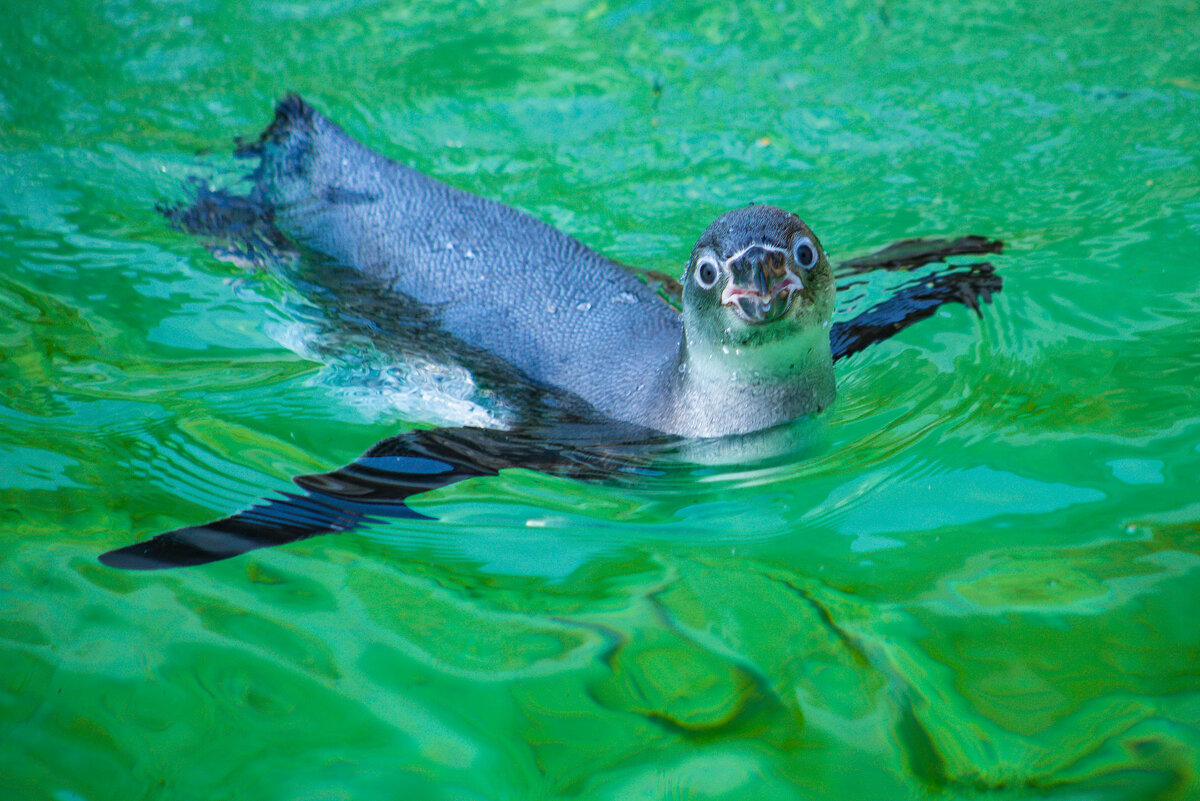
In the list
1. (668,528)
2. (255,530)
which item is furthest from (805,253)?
(255,530)

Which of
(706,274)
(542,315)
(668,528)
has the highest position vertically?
(706,274)

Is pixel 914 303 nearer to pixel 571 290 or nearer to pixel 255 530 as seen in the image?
pixel 571 290

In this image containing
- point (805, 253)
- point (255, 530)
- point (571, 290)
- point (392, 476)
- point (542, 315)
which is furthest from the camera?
point (571, 290)

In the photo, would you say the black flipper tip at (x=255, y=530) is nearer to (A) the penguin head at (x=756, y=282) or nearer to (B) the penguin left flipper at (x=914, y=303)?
(A) the penguin head at (x=756, y=282)

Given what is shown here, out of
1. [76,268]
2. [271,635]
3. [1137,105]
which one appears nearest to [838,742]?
[271,635]

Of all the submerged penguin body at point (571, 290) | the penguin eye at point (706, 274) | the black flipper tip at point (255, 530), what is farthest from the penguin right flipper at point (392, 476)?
the penguin eye at point (706, 274)

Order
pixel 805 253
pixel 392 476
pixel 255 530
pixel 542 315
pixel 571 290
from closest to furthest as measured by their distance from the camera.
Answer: pixel 255 530 → pixel 805 253 → pixel 392 476 → pixel 542 315 → pixel 571 290

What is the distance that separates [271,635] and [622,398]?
171 cm

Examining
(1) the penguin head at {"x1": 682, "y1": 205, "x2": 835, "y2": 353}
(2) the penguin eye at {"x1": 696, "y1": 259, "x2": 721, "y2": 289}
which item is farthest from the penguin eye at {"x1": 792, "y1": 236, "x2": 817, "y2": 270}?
(2) the penguin eye at {"x1": 696, "y1": 259, "x2": 721, "y2": 289}

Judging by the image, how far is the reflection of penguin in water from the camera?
3.04m

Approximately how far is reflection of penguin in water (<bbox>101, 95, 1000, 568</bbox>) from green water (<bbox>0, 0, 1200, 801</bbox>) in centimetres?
17

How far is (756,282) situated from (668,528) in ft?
2.58

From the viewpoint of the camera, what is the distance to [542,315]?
4.11m

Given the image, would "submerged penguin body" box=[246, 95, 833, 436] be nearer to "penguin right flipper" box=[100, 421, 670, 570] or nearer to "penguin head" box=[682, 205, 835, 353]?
"penguin head" box=[682, 205, 835, 353]
